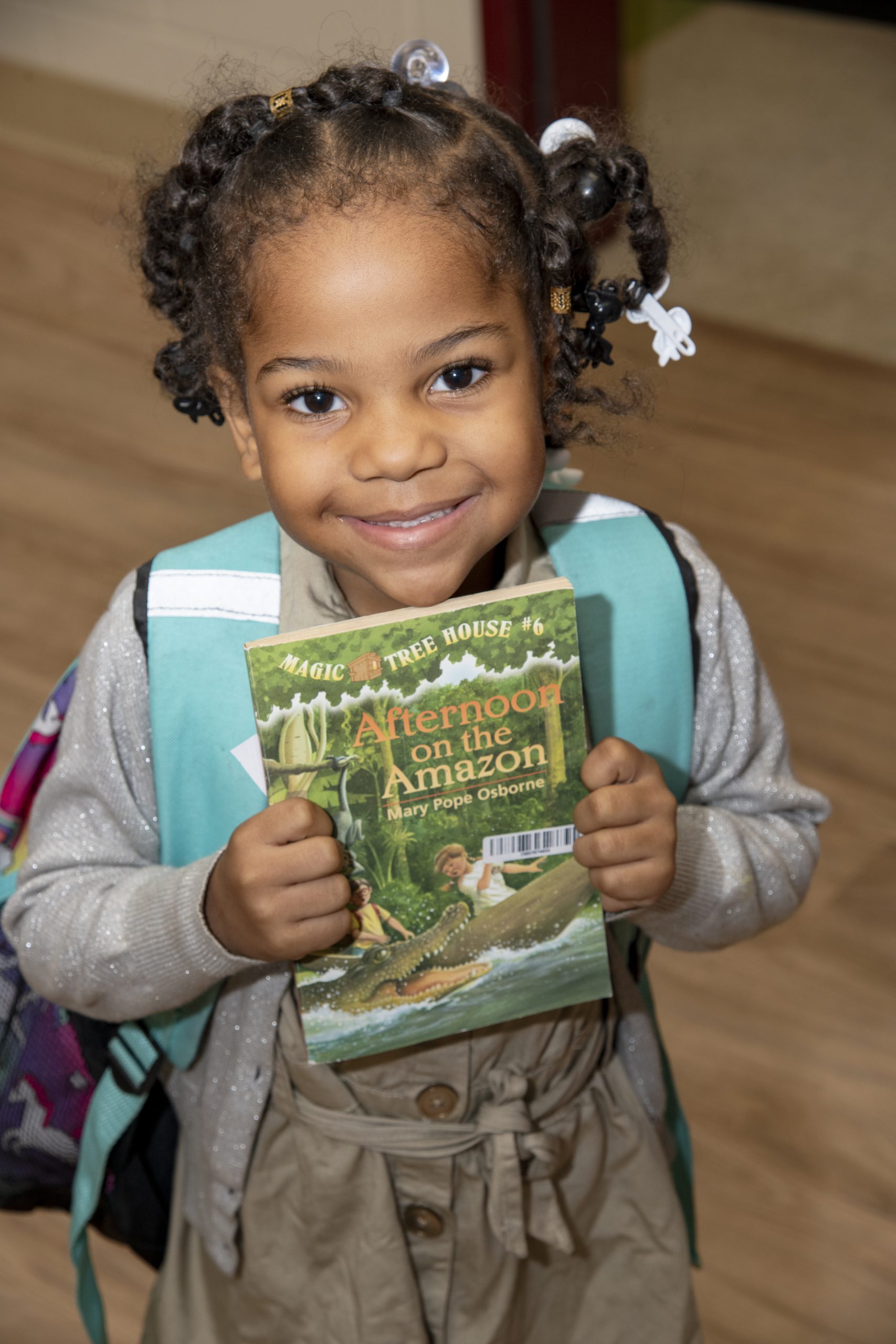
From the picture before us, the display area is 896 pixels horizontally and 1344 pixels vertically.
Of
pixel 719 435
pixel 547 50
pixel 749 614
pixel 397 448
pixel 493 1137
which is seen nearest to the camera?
pixel 397 448

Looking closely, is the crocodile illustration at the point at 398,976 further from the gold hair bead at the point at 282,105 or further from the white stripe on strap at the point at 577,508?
the gold hair bead at the point at 282,105

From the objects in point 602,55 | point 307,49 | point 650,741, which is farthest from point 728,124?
point 650,741

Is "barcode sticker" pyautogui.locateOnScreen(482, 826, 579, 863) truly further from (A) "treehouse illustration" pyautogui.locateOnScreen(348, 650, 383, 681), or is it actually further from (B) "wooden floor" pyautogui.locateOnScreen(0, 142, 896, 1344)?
(B) "wooden floor" pyautogui.locateOnScreen(0, 142, 896, 1344)

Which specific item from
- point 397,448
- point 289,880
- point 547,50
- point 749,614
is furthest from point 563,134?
point 547,50

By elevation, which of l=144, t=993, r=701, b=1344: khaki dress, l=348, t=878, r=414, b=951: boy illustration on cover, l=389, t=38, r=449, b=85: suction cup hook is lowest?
l=144, t=993, r=701, b=1344: khaki dress

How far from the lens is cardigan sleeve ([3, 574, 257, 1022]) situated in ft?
3.29

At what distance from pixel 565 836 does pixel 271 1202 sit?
0.38 meters

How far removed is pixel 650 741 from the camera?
3.56 feet

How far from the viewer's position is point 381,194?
2.92ft

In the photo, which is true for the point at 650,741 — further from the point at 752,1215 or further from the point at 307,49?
the point at 307,49

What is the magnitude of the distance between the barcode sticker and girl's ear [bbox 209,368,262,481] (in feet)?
0.91

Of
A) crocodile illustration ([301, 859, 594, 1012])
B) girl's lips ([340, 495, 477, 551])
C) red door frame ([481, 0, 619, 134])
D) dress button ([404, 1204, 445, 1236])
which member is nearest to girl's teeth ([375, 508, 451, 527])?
girl's lips ([340, 495, 477, 551])

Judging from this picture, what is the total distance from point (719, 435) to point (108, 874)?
215 centimetres

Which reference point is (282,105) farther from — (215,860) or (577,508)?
(215,860)
